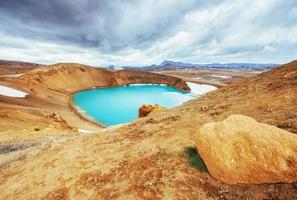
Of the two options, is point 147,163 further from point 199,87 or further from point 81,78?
point 199,87

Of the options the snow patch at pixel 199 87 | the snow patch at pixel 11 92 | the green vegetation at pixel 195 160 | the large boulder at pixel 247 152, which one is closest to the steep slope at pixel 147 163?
the green vegetation at pixel 195 160

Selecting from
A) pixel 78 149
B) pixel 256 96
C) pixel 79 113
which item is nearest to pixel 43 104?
pixel 79 113

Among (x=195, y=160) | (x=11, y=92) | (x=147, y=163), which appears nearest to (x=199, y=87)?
(x=11, y=92)

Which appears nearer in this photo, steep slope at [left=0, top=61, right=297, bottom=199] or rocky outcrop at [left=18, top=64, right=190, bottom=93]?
steep slope at [left=0, top=61, right=297, bottom=199]

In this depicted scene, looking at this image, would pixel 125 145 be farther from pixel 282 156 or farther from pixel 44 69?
pixel 44 69

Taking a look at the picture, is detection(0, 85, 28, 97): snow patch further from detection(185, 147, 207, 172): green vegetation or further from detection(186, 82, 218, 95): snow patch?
detection(186, 82, 218, 95): snow patch

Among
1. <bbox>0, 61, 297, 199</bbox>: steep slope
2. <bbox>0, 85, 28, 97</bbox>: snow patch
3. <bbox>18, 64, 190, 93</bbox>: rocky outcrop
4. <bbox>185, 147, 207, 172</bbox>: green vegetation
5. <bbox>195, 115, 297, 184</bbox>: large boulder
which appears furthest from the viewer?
<bbox>18, 64, 190, 93</bbox>: rocky outcrop

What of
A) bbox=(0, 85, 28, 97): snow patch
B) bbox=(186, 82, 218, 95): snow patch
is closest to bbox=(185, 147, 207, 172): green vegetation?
bbox=(0, 85, 28, 97): snow patch
